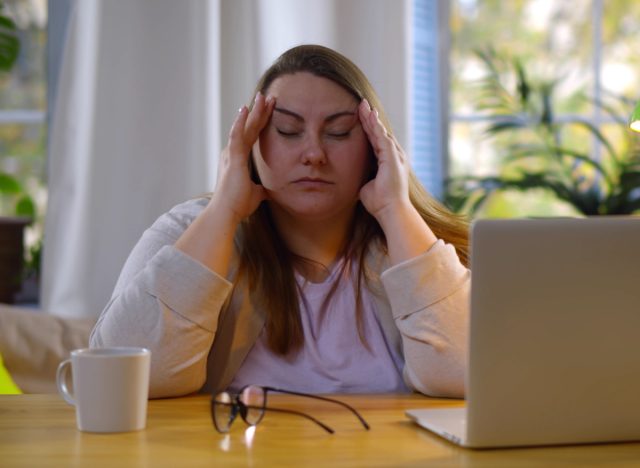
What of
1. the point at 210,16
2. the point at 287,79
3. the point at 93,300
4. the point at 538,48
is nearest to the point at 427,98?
the point at 538,48

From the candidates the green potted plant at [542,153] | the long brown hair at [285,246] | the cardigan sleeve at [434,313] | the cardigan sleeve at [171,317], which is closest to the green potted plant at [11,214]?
the green potted plant at [542,153]

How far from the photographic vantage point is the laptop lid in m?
1.00

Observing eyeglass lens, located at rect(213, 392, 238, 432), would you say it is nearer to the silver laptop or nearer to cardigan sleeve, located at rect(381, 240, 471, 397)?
the silver laptop

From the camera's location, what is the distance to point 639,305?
40.6 inches

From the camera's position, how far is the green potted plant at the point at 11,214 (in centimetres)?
305

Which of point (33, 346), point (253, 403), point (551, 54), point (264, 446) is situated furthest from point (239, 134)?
point (551, 54)

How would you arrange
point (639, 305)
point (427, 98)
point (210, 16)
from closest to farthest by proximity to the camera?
point (639, 305) → point (210, 16) → point (427, 98)

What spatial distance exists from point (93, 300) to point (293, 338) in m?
1.45

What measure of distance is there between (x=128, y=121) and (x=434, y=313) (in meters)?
1.71

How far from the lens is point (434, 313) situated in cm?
153

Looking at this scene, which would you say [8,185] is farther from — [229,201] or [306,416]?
[306,416]

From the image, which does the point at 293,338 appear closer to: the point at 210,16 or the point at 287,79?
the point at 287,79

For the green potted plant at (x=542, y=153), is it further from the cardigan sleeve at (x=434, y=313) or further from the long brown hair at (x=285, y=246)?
the cardigan sleeve at (x=434, y=313)

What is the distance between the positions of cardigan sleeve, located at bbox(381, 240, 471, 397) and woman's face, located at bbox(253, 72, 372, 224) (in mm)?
217
